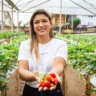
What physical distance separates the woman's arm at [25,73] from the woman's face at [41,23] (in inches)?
12.3

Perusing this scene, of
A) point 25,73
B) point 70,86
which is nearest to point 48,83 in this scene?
point 25,73

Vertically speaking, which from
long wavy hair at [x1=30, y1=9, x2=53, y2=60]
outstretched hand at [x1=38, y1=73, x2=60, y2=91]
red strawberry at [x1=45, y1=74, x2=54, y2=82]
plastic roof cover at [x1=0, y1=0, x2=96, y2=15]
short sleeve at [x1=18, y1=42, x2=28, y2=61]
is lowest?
outstretched hand at [x1=38, y1=73, x2=60, y2=91]

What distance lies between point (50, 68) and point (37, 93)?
270mm

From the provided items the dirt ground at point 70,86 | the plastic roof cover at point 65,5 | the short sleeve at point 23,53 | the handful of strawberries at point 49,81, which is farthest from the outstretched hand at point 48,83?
the plastic roof cover at point 65,5

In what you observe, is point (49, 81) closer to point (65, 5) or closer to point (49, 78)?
point (49, 78)

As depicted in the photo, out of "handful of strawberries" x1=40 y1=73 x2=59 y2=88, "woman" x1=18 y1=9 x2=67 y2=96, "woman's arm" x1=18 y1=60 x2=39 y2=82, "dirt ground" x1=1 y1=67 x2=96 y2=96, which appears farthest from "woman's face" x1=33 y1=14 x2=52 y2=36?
"dirt ground" x1=1 y1=67 x2=96 y2=96

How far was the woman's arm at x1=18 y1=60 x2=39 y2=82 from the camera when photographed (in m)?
2.50

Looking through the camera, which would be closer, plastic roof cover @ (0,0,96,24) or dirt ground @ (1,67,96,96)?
dirt ground @ (1,67,96,96)

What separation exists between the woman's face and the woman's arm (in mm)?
312

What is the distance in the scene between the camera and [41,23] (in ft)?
8.89

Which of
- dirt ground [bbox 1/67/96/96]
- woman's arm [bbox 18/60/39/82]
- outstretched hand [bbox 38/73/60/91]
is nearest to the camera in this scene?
outstretched hand [bbox 38/73/60/91]

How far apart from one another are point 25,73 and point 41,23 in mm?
498

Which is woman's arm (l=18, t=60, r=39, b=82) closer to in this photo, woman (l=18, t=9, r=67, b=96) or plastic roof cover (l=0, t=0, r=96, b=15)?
woman (l=18, t=9, r=67, b=96)

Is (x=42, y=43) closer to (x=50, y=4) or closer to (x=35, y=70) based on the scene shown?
(x=35, y=70)
